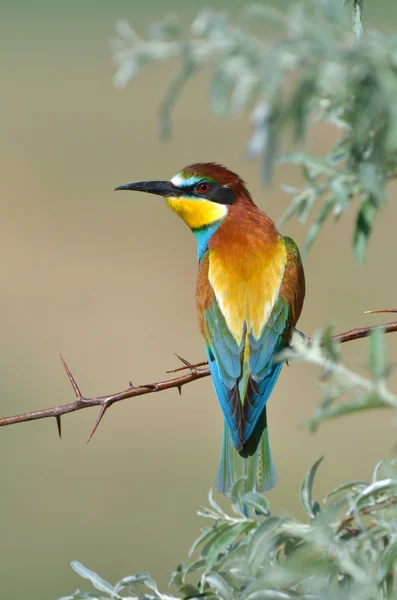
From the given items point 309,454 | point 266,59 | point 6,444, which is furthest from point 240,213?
point 6,444

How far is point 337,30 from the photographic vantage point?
913mm

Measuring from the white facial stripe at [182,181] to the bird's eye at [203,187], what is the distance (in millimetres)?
19

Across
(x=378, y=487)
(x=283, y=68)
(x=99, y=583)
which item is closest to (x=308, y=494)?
(x=378, y=487)

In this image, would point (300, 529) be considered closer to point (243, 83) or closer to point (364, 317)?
point (243, 83)

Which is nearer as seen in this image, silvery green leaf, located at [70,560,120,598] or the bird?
silvery green leaf, located at [70,560,120,598]

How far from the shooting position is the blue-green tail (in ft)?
7.88

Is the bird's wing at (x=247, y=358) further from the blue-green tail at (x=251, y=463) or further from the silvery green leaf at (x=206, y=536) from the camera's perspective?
the silvery green leaf at (x=206, y=536)

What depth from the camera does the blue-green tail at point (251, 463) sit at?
7.88 feet

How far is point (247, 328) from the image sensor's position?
246 centimetres

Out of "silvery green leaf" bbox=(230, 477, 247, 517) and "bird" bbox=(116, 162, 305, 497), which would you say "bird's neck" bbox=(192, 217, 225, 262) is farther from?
"silvery green leaf" bbox=(230, 477, 247, 517)

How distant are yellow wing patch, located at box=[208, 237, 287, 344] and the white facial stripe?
0.50 meters

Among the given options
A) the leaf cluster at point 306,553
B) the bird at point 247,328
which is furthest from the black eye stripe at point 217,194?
the leaf cluster at point 306,553

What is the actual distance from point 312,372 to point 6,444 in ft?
8.06

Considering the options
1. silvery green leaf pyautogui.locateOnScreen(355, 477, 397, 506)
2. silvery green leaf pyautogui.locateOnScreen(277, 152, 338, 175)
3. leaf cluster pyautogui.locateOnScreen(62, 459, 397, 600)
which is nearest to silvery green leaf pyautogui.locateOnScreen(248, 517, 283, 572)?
leaf cluster pyautogui.locateOnScreen(62, 459, 397, 600)
